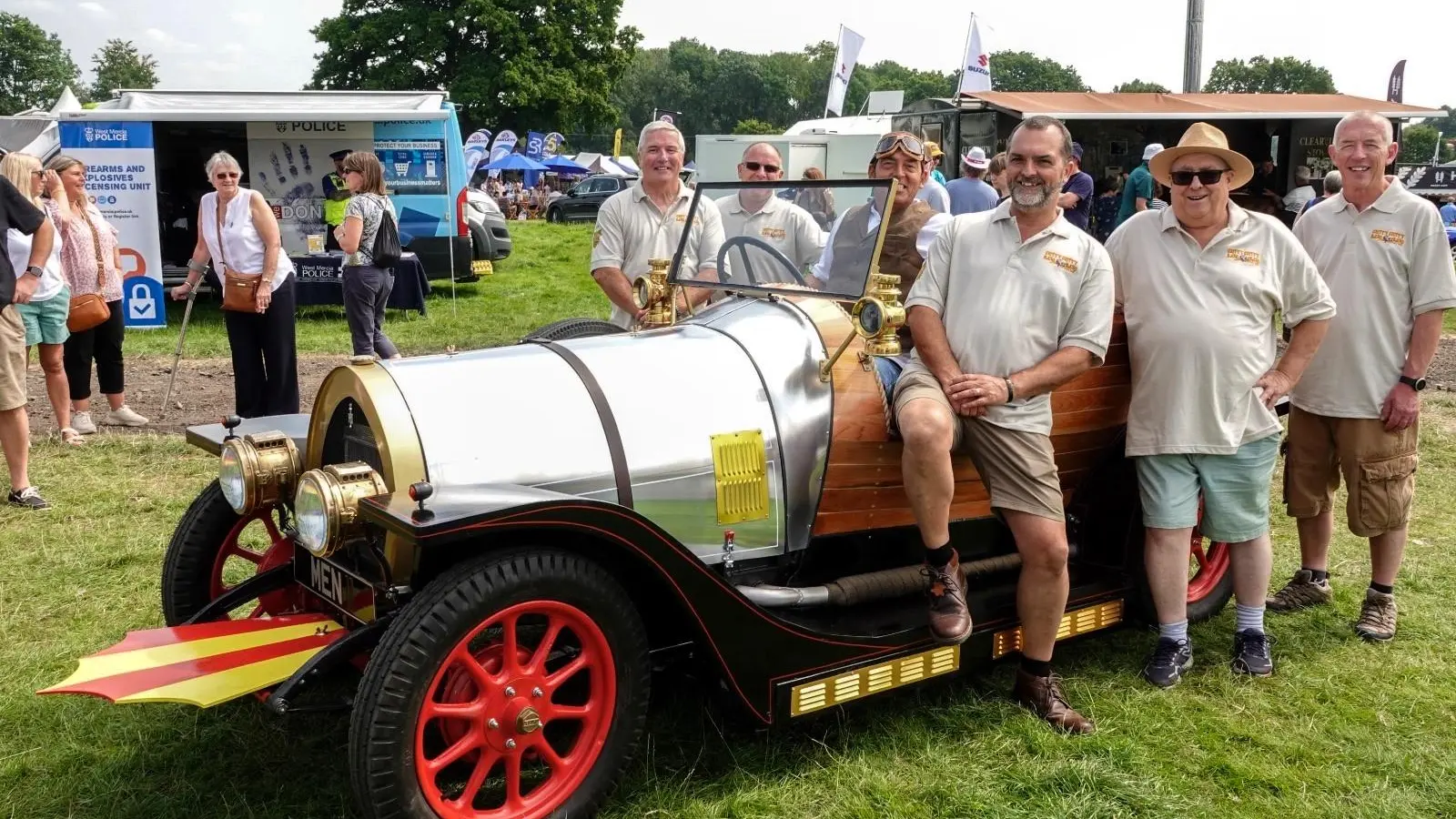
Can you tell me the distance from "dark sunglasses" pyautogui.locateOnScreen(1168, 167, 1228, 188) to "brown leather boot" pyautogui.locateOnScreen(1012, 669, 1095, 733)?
1.63m

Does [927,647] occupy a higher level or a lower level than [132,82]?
lower

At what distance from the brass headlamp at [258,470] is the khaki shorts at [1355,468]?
139 inches

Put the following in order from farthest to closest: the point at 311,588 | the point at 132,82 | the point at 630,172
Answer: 1. the point at 132,82
2. the point at 630,172
3. the point at 311,588

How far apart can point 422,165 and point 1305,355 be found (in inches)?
432

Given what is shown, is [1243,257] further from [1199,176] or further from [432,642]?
[432,642]

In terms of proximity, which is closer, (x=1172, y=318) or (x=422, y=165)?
(x=1172, y=318)

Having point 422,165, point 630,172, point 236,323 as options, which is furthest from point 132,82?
point 236,323

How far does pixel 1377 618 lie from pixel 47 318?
6.93m

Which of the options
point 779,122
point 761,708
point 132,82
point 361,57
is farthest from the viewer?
point 779,122

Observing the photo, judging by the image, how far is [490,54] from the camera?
42906 mm

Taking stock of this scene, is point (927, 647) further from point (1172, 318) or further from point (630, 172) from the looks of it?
point (630, 172)

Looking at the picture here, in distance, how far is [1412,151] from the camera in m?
69.9

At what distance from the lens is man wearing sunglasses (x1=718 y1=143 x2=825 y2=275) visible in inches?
137

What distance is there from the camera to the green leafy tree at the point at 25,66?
7319 cm
